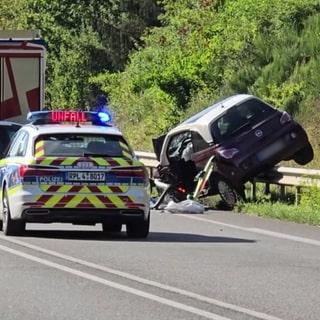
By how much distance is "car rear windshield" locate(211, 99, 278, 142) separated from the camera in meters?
20.9

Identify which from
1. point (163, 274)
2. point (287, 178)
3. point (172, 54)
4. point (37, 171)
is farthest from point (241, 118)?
point (172, 54)

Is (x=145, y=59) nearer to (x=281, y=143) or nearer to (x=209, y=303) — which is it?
(x=281, y=143)

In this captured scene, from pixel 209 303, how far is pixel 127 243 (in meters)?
5.03

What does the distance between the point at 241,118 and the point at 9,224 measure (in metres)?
6.94

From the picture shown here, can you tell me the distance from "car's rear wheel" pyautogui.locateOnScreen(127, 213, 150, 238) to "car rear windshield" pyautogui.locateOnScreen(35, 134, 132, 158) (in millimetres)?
939

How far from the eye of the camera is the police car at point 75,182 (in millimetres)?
14898

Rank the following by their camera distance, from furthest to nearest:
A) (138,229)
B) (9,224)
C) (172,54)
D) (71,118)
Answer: (172,54), (71,118), (138,229), (9,224)

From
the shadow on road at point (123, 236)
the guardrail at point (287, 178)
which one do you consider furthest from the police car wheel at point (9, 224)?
the guardrail at point (287, 178)

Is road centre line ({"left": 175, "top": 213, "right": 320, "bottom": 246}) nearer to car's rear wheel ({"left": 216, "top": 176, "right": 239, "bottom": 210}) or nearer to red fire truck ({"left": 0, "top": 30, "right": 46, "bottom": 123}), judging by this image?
car's rear wheel ({"left": 216, "top": 176, "right": 239, "bottom": 210})

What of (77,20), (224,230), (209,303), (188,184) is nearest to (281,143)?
(188,184)

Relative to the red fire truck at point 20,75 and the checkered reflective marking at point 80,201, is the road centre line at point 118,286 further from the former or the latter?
the red fire truck at point 20,75

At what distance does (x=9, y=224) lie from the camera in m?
15.3

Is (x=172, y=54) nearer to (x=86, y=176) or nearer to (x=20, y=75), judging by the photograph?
(x=20, y=75)

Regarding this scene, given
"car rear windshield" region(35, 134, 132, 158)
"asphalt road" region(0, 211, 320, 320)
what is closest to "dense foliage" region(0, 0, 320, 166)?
"asphalt road" region(0, 211, 320, 320)
